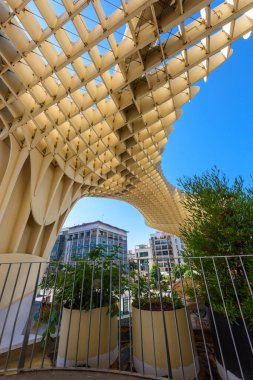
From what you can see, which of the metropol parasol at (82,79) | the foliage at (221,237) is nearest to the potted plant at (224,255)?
the foliage at (221,237)

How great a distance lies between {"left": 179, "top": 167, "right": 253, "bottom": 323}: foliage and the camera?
3.36 metres

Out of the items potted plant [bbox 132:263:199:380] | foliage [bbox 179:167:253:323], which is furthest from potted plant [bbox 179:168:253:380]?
potted plant [bbox 132:263:199:380]

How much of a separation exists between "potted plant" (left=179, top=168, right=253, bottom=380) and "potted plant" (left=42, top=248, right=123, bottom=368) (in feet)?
5.71

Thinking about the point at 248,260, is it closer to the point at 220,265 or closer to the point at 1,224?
the point at 220,265

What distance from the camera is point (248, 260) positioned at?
3.33 metres

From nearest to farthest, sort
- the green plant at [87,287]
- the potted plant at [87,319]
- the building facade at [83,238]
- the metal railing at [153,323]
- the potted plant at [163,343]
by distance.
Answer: the metal railing at [153,323] → the potted plant at [163,343] → the potted plant at [87,319] → the green plant at [87,287] → the building facade at [83,238]

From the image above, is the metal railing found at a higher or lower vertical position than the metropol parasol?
lower

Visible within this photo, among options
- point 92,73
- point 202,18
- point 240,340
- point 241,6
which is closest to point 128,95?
point 92,73

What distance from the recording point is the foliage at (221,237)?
336cm

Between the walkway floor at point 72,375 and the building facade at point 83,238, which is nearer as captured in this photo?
the walkway floor at point 72,375

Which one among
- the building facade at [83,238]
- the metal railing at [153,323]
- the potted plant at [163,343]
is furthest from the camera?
the building facade at [83,238]

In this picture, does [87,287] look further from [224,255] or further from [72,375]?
[224,255]

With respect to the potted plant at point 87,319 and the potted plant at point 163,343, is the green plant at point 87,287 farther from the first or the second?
the potted plant at point 163,343

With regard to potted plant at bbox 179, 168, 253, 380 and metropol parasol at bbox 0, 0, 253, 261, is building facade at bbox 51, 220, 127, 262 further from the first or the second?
potted plant at bbox 179, 168, 253, 380
